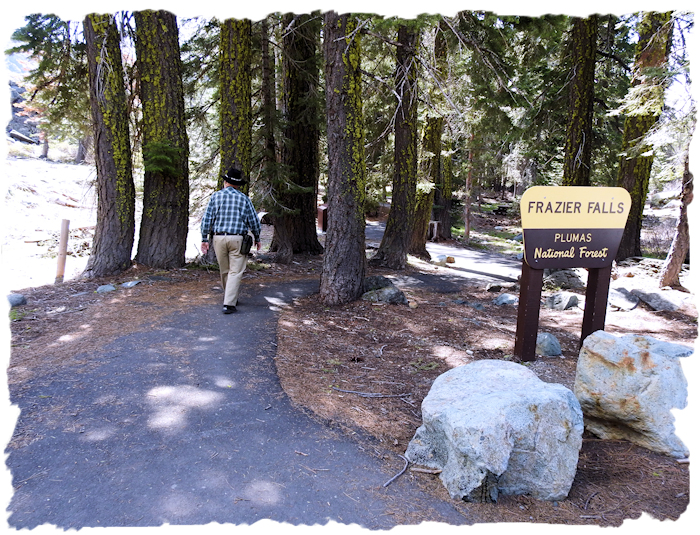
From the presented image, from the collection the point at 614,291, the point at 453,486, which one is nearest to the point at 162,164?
the point at 453,486

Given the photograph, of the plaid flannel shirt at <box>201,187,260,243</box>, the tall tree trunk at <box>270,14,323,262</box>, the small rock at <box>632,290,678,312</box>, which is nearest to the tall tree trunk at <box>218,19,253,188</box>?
the tall tree trunk at <box>270,14,323,262</box>

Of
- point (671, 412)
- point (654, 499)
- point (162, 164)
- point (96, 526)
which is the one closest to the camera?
point (96, 526)

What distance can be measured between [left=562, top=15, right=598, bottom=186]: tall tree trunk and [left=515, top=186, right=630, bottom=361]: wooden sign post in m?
6.41

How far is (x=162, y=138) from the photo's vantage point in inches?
348

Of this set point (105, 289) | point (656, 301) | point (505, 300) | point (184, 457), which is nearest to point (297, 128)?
point (105, 289)

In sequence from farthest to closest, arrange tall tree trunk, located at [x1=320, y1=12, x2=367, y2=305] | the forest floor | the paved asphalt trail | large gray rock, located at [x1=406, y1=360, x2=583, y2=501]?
1. tall tree trunk, located at [x1=320, y1=12, x2=367, y2=305]
2. the forest floor
3. large gray rock, located at [x1=406, y1=360, x2=583, y2=501]
4. the paved asphalt trail

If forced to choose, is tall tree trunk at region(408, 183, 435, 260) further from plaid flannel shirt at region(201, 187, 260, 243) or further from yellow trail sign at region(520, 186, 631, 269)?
yellow trail sign at region(520, 186, 631, 269)

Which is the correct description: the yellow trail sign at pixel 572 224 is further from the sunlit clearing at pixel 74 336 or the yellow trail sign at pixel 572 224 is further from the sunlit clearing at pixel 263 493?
the sunlit clearing at pixel 74 336

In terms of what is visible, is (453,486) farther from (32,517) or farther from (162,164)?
(162,164)

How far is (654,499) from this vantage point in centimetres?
306

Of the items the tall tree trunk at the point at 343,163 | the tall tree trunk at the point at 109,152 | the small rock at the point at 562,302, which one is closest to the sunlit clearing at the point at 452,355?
the tall tree trunk at the point at 343,163

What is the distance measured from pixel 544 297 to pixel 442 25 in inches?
267

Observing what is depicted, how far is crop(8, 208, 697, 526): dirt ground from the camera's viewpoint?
3.12 meters

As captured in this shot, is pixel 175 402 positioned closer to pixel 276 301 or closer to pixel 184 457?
pixel 184 457
